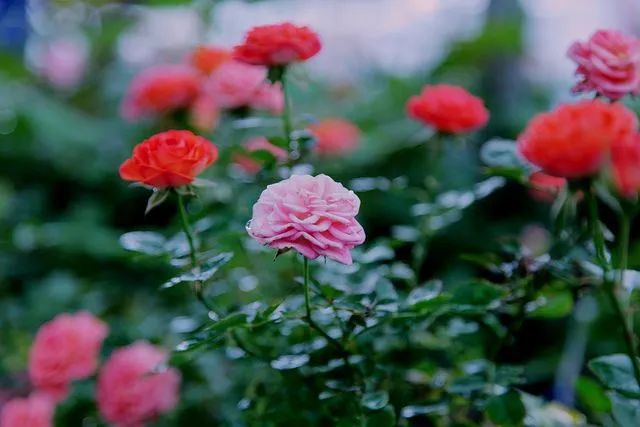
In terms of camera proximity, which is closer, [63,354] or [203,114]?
[63,354]

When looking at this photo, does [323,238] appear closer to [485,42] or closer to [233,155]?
[233,155]

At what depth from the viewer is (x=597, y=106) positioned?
57cm

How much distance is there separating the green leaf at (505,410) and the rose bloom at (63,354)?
2.03 feet

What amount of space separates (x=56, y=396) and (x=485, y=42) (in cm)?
157

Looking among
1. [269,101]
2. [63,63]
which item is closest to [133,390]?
[269,101]

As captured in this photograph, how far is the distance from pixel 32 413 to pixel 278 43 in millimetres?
695

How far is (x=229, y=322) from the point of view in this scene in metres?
0.60

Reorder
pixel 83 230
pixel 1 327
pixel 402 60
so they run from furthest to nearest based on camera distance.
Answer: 1. pixel 402 60
2. pixel 83 230
3. pixel 1 327

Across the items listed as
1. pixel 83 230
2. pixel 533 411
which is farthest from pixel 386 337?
pixel 83 230

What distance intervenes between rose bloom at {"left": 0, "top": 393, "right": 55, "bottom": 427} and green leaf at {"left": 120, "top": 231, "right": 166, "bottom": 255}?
Result: 44 centimetres

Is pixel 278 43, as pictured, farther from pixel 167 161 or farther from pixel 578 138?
pixel 578 138

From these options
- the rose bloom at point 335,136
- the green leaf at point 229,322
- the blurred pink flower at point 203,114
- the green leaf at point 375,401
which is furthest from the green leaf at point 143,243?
the rose bloom at point 335,136

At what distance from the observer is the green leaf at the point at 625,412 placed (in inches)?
26.4

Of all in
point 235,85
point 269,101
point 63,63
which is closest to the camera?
point 235,85
